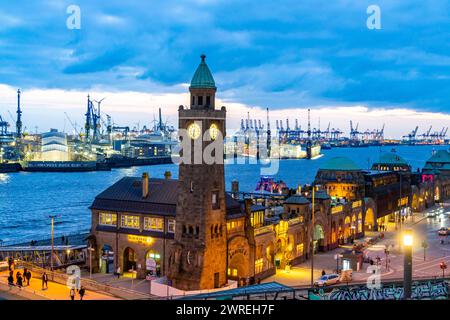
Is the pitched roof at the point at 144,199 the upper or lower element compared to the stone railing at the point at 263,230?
upper

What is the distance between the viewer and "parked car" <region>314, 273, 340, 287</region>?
6006cm

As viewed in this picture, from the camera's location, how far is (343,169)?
10638cm

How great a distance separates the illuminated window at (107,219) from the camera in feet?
216

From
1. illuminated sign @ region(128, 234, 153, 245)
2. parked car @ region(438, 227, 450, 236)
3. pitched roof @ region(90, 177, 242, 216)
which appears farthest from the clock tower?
parked car @ region(438, 227, 450, 236)

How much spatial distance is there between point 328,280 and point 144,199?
2185 cm

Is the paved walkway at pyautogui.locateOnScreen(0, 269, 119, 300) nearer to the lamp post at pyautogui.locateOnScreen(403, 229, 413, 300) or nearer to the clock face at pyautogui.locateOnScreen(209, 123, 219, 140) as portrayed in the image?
the clock face at pyautogui.locateOnScreen(209, 123, 219, 140)

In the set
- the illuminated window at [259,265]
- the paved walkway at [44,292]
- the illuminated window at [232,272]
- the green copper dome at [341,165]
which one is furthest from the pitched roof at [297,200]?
the paved walkway at [44,292]

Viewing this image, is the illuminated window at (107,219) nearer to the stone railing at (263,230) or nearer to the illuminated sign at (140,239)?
the illuminated sign at (140,239)

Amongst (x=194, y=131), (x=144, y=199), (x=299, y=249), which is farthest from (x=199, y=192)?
(x=299, y=249)

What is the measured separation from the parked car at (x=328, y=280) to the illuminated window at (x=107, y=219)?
77.1 ft

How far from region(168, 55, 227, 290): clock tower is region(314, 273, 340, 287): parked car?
36.8 ft
